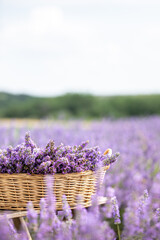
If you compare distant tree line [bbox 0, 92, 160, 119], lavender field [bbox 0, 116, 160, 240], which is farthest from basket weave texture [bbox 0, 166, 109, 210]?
distant tree line [bbox 0, 92, 160, 119]

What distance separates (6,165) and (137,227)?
81 centimetres

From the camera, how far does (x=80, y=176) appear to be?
236 cm

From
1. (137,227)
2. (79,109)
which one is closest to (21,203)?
(137,227)

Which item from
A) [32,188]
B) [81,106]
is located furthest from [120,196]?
[81,106]

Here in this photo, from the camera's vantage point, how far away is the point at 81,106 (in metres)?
17.5

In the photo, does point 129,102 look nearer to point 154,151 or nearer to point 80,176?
point 154,151

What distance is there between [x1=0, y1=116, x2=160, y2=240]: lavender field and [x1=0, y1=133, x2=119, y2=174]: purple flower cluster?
0.45ft

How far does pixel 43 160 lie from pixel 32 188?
170mm

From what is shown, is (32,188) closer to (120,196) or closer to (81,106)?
(120,196)

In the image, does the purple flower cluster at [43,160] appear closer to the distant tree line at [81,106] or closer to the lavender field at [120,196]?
the lavender field at [120,196]

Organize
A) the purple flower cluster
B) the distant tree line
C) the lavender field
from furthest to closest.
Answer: the distant tree line
the purple flower cluster
the lavender field

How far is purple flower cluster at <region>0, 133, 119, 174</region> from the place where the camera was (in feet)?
7.39

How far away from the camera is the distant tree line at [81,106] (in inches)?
641

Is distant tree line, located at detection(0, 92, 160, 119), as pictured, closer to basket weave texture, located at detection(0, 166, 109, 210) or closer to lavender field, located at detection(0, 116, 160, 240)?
lavender field, located at detection(0, 116, 160, 240)
